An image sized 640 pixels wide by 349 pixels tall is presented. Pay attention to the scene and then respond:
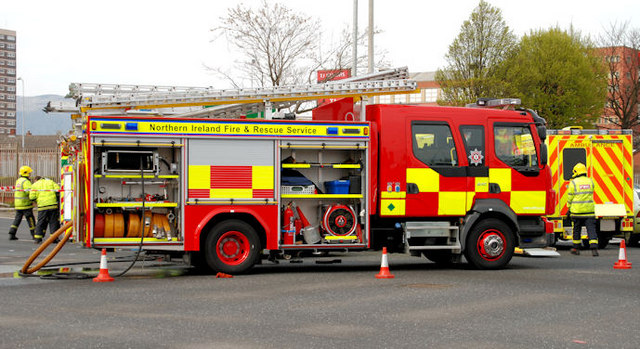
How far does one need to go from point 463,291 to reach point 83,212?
5.38 metres

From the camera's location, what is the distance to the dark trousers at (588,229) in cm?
1515

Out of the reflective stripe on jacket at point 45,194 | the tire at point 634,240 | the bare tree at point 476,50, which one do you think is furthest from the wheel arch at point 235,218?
the bare tree at point 476,50

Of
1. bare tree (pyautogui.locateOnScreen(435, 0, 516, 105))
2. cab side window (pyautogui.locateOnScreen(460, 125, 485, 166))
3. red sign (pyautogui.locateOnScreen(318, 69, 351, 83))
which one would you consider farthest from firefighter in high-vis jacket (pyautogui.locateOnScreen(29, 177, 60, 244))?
bare tree (pyautogui.locateOnScreen(435, 0, 516, 105))

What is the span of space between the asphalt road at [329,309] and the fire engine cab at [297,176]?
59 centimetres

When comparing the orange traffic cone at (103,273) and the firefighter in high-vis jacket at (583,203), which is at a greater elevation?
the firefighter in high-vis jacket at (583,203)

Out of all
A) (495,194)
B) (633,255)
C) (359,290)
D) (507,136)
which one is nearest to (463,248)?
(495,194)

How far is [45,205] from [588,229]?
12.2 metres

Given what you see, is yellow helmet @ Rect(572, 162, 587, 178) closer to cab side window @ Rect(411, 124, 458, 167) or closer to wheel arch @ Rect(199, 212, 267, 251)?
cab side window @ Rect(411, 124, 458, 167)

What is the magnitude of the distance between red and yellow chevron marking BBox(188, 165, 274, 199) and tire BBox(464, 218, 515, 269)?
10.9ft

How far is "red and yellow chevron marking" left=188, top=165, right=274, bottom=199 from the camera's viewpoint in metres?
11.6

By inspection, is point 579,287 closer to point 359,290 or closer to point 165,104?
Answer: point 359,290

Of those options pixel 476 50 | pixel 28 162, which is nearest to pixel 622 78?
pixel 476 50

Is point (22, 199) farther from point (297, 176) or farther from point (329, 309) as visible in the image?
point (329, 309)

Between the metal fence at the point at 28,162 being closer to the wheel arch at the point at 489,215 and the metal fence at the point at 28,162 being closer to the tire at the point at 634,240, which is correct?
the tire at the point at 634,240
